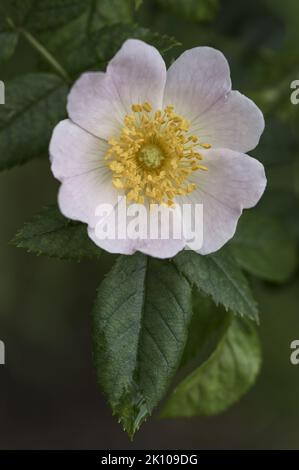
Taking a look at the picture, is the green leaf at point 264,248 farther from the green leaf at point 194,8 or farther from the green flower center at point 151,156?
the green leaf at point 194,8

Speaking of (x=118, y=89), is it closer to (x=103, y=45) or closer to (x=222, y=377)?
(x=103, y=45)

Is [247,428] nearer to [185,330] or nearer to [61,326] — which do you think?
[61,326]

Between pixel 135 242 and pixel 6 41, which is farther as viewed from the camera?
pixel 6 41

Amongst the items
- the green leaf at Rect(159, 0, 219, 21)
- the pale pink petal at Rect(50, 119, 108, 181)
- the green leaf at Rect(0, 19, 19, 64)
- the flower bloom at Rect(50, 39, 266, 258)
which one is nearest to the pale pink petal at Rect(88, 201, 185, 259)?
the flower bloom at Rect(50, 39, 266, 258)

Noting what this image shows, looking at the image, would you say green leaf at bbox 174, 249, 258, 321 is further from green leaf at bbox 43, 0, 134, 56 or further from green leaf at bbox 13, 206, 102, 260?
green leaf at bbox 43, 0, 134, 56

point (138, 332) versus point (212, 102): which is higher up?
point (212, 102)

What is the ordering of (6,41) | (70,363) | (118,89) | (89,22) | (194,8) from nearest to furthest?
(118,89) → (6,41) → (89,22) → (194,8) → (70,363)

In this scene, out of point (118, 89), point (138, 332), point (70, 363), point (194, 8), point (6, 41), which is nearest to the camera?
point (118, 89)

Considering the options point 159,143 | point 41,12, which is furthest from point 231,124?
point 41,12
